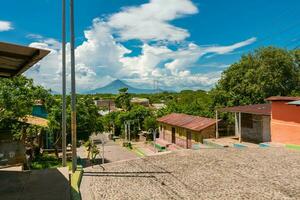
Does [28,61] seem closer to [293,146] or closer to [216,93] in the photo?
[293,146]

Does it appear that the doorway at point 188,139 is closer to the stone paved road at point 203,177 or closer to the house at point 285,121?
the house at point 285,121

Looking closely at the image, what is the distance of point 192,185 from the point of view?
9.84 m

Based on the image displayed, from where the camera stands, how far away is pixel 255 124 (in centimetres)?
2245

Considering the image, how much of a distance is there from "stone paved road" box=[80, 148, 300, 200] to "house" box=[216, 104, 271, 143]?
5.91 m

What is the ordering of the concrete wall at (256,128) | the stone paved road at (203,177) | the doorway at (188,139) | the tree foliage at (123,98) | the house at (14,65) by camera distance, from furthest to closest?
the tree foliage at (123,98) → the doorway at (188,139) → the concrete wall at (256,128) → the stone paved road at (203,177) → the house at (14,65)

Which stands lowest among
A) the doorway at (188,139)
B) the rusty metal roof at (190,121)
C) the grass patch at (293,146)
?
the doorway at (188,139)

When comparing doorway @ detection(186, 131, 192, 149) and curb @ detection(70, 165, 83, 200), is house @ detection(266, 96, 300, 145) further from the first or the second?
curb @ detection(70, 165, 83, 200)

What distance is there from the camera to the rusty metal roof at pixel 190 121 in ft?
87.1

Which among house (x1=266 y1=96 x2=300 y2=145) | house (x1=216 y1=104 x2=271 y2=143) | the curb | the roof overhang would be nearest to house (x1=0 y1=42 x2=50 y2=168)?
the roof overhang

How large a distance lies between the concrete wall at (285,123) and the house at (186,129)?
7.74m

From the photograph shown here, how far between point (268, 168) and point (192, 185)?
3827 mm

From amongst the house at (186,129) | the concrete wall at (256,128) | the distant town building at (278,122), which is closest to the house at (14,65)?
the distant town building at (278,122)

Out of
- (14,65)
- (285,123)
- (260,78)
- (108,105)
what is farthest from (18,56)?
(108,105)

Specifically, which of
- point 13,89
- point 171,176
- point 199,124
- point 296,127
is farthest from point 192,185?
point 199,124
